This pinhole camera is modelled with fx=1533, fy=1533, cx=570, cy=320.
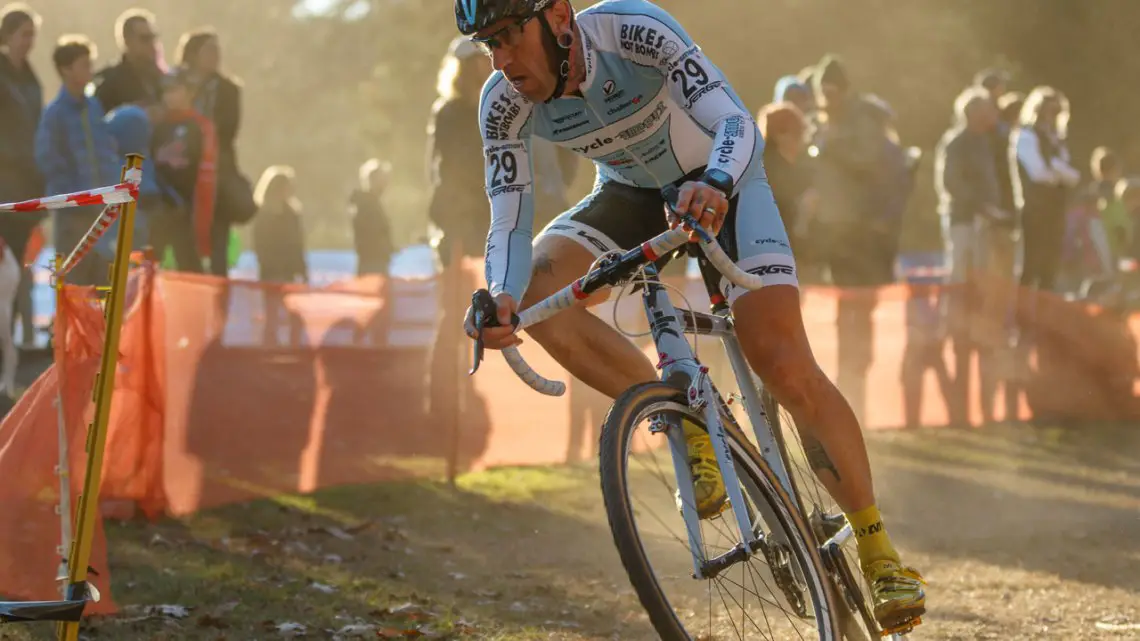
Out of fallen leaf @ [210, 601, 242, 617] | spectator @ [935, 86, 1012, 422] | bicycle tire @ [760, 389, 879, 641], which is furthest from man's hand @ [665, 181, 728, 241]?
spectator @ [935, 86, 1012, 422]

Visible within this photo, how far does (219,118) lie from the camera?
1109 centimetres

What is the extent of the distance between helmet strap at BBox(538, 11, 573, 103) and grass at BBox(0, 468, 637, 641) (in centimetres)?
225

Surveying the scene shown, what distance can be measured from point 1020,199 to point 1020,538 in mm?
6026

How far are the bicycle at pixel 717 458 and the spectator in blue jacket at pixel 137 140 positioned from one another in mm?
5887

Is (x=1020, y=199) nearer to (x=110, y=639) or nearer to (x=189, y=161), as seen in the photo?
(x=189, y=161)

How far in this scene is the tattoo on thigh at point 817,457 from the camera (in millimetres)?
4910

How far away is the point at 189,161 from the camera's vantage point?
10539 millimetres

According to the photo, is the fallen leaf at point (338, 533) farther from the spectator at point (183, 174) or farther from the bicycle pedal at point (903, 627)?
the bicycle pedal at point (903, 627)

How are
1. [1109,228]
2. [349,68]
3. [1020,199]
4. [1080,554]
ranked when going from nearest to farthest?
[1080,554] < [1020,199] < [1109,228] < [349,68]

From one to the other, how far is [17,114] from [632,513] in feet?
24.8

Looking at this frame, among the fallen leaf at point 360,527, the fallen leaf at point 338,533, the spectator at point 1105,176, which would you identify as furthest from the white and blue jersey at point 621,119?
the spectator at point 1105,176

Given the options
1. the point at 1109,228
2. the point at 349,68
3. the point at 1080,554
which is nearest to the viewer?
the point at 1080,554

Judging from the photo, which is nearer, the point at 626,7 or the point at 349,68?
the point at 626,7

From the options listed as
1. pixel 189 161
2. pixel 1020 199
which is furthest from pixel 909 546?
pixel 1020 199
